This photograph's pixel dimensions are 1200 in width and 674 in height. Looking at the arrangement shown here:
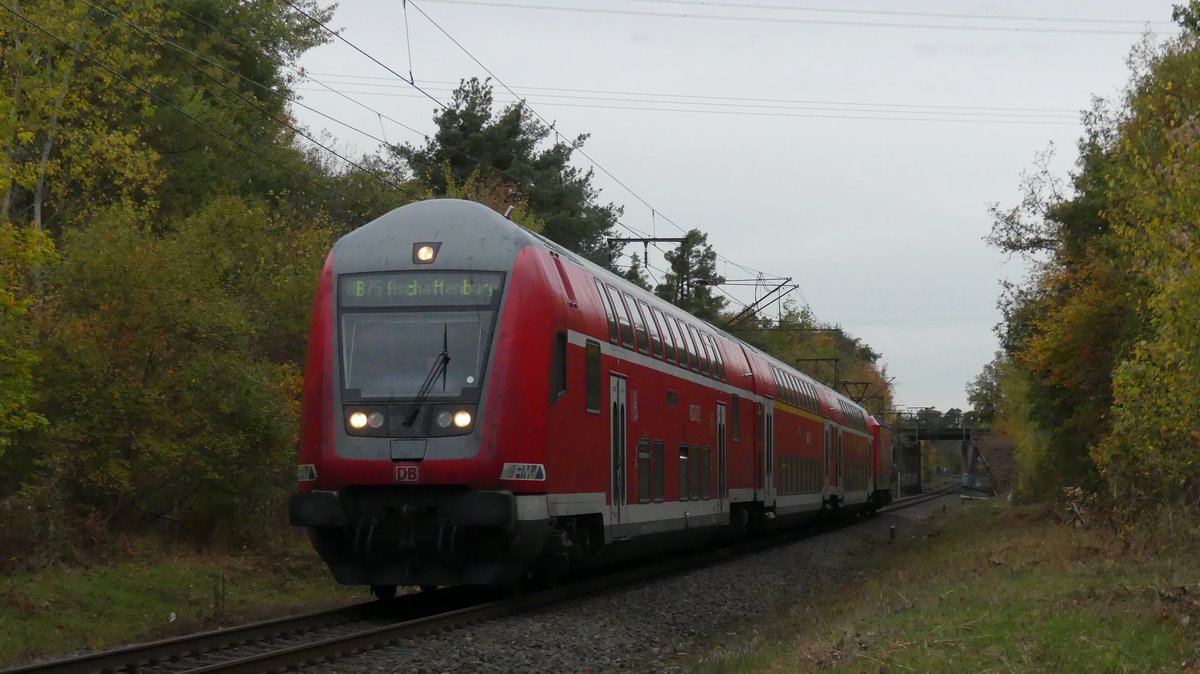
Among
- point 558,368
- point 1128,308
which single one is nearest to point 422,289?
point 558,368

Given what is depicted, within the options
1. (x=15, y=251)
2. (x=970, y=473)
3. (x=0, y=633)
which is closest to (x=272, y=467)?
(x=15, y=251)

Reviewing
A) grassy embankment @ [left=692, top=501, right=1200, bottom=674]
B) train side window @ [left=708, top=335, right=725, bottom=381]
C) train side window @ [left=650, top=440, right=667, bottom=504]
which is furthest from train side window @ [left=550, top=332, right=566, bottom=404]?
train side window @ [left=708, top=335, right=725, bottom=381]

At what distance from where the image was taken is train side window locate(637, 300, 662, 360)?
19.9 m

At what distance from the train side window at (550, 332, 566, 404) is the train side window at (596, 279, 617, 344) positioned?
2165 mm

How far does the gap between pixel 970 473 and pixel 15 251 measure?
4770 inches

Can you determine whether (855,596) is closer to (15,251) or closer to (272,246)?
(15,251)

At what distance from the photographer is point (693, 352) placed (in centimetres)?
2262

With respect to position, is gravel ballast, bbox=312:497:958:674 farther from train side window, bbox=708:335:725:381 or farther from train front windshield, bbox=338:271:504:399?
train side window, bbox=708:335:725:381

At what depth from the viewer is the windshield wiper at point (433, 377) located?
46.7 ft

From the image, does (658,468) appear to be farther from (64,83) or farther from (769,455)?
(64,83)

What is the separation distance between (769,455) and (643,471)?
10480 millimetres

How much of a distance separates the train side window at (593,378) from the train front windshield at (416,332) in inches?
81.4

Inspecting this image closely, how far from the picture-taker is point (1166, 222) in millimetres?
18641

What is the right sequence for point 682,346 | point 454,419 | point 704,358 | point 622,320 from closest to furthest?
1. point 454,419
2. point 622,320
3. point 682,346
4. point 704,358
